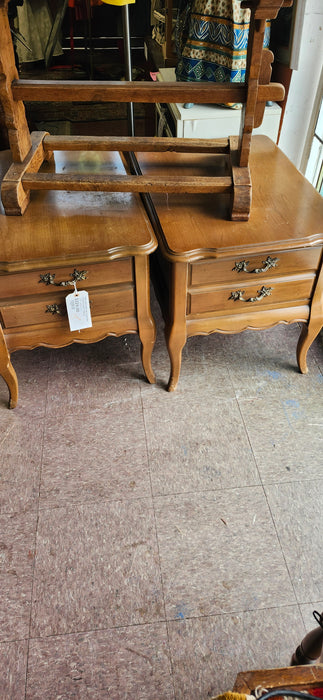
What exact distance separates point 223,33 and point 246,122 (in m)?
0.70

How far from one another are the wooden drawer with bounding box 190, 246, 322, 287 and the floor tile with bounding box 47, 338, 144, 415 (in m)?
0.52

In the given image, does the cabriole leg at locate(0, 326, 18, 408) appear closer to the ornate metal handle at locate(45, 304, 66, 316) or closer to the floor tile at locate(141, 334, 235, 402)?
the ornate metal handle at locate(45, 304, 66, 316)

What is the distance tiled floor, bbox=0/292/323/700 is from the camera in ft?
3.99

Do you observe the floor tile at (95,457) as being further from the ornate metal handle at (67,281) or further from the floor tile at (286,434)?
the ornate metal handle at (67,281)

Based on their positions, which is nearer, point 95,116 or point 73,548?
point 73,548

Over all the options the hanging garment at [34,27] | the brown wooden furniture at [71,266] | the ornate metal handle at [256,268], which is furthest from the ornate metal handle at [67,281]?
the hanging garment at [34,27]

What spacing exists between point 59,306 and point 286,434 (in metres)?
0.85

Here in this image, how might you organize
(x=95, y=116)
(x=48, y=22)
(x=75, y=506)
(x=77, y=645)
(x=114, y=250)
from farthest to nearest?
(x=95, y=116) < (x=48, y=22) < (x=75, y=506) < (x=114, y=250) < (x=77, y=645)

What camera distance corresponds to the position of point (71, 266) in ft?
4.68

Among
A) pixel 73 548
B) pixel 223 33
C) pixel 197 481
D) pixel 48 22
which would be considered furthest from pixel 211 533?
pixel 48 22

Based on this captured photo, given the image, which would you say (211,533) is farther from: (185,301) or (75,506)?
(185,301)

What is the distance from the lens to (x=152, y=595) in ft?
4.32

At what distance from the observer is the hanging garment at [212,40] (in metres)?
1.87

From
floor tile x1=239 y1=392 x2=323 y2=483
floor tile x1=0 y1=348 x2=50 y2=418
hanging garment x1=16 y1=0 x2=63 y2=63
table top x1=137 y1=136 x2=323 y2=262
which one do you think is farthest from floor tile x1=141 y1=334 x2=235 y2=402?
hanging garment x1=16 y1=0 x2=63 y2=63
